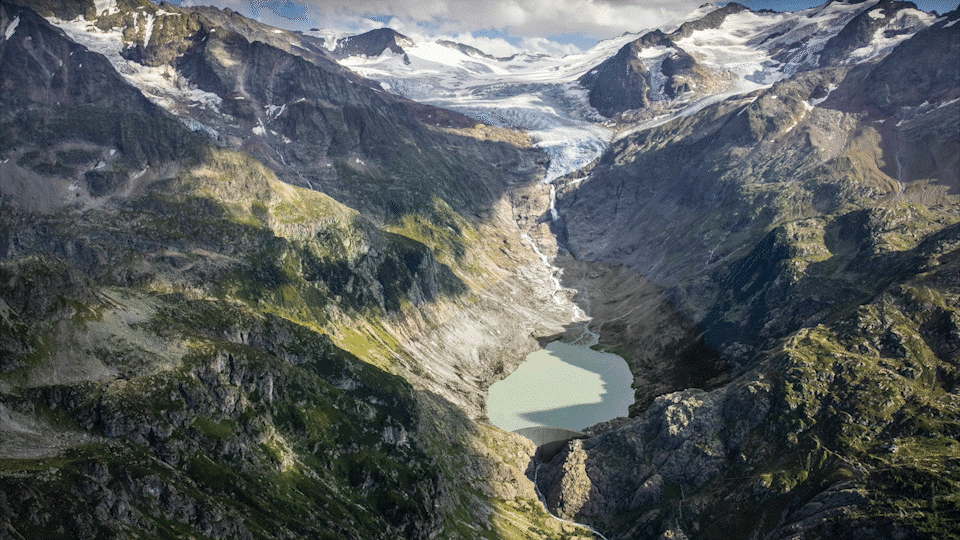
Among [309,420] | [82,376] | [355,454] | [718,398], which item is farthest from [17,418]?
[718,398]

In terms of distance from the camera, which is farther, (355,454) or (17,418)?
(355,454)

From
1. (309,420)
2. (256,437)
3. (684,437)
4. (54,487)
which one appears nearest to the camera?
(54,487)

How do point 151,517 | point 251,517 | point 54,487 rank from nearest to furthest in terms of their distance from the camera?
point 54,487 < point 151,517 < point 251,517

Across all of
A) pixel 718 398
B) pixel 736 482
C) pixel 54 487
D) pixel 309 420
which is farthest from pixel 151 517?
pixel 718 398

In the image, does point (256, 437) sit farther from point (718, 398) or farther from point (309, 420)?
point (718, 398)

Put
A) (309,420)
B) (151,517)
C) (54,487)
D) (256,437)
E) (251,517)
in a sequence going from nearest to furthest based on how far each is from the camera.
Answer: (54,487) → (151,517) → (251,517) → (256,437) → (309,420)

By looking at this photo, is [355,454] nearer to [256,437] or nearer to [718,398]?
[256,437]

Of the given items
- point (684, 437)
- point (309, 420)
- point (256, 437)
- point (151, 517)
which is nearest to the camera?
point (151, 517)

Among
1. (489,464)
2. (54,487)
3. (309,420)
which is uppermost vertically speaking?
(54,487)

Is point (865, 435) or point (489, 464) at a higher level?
point (865, 435)

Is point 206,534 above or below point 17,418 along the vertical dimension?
below
